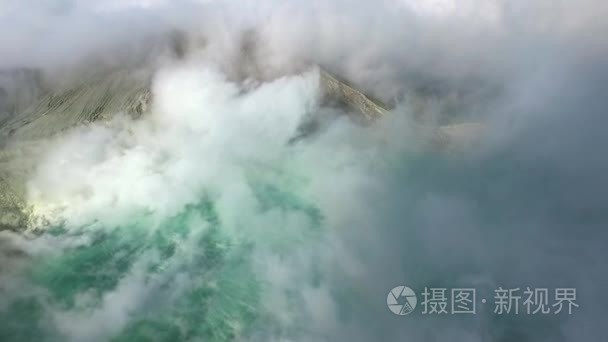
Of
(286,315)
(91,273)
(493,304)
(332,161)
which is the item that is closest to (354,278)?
(286,315)

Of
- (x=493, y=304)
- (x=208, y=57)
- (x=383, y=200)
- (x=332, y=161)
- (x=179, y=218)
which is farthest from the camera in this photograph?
(x=208, y=57)

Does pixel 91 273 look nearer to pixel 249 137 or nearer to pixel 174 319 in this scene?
pixel 174 319

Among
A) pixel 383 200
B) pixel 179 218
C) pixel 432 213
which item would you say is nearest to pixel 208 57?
pixel 179 218

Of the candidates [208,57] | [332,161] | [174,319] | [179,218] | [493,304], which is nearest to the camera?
[174,319]

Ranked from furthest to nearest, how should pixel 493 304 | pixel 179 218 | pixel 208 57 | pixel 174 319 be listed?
1. pixel 208 57
2. pixel 179 218
3. pixel 493 304
4. pixel 174 319

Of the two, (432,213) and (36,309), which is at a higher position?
(432,213)

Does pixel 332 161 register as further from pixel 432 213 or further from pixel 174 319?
pixel 174 319

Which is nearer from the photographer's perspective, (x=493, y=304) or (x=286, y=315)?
(x=286, y=315)

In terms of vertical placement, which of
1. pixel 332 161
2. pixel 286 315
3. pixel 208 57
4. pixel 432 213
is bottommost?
pixel 286 315

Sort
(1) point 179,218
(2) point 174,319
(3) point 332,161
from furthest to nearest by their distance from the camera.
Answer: (3) point 332,161
(1) point 179,218
(2) point 174,319
